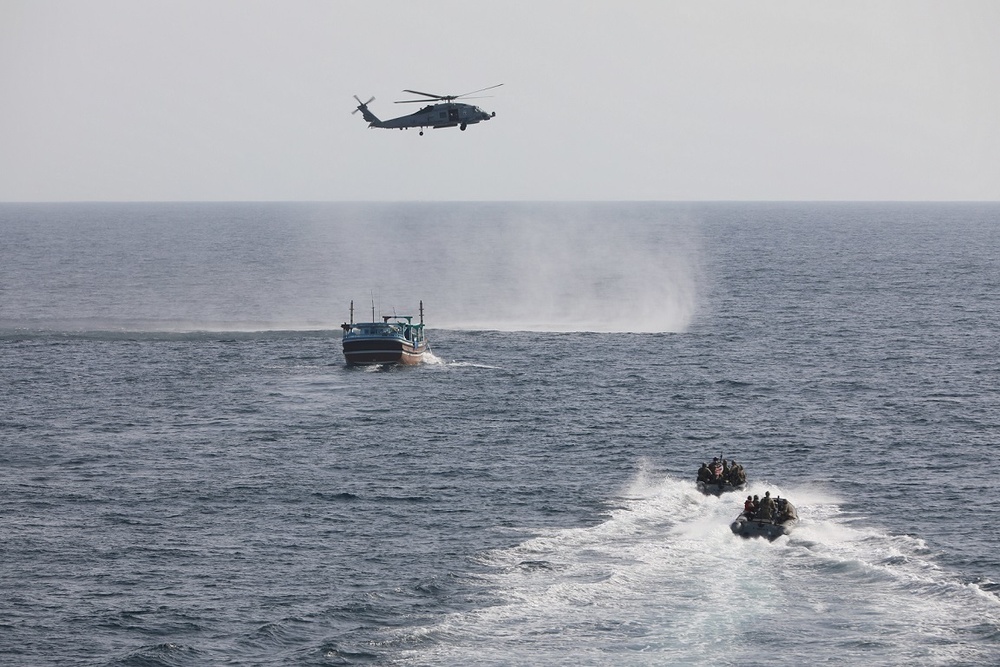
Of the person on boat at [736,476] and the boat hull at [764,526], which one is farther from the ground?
the person on boat at [736,476]

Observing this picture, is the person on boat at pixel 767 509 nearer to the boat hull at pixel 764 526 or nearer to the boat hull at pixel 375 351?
the boat hull at pixel 764 526

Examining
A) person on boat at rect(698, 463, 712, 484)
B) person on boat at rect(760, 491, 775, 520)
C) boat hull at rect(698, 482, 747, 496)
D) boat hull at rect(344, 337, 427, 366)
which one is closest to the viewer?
person on boat at rect(760, 491, 775, 520)

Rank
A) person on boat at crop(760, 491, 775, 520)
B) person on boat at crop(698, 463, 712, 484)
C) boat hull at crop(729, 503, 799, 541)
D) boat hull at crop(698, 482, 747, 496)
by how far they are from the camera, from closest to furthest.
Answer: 1. boat hull at crop(729, 503, 799, 541)
2. person on boat at crop(760, 491, 775, 520)
3. boat hull at crop(698, 482, 747, 496)
4. person on boat at crop(698, 463, 712, 484)

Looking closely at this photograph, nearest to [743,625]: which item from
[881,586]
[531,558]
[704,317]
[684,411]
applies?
[881,586]

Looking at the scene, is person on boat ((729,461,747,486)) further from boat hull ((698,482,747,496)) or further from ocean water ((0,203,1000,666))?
ocean water ((0,203,1000,666))

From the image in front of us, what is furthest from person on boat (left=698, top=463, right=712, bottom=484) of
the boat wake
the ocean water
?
the boat wake

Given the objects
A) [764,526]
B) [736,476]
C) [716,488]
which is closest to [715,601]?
[764,526]

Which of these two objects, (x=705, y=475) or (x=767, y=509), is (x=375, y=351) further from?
(x=767, y=509)

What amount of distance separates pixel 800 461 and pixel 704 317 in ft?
292
